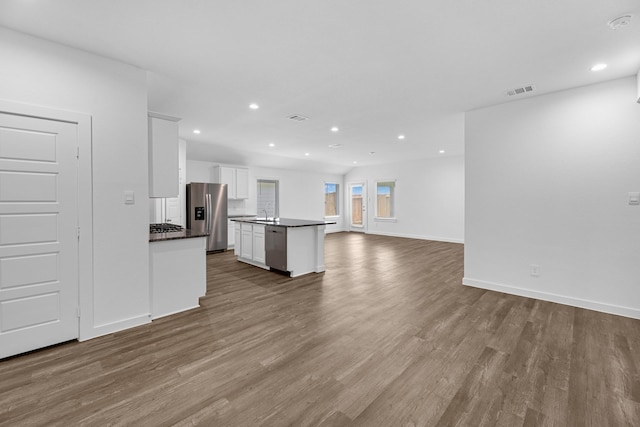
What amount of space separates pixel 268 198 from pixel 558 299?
796 cm

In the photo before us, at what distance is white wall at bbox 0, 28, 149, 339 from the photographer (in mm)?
2453

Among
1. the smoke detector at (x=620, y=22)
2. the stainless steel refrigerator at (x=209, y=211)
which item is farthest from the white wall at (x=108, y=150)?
the smoke detector at (x=620, y=22)

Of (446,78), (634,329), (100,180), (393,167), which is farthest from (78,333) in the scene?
(393,167)

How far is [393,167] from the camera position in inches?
404

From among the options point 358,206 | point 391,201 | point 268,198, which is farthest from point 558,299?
point 358,206

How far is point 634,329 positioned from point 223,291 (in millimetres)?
4890

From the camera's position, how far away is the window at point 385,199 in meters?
10.4

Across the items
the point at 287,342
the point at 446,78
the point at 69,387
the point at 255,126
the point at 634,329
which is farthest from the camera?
the point at 255,126

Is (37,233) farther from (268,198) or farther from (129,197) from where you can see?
(268,198)

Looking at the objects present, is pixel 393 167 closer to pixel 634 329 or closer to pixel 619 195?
pixel 619 195

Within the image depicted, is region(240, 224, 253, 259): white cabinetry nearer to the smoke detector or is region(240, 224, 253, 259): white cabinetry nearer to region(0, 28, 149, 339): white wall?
region(0, 28, 149, 339): white wall

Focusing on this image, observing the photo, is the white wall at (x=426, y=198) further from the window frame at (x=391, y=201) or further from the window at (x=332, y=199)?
the window at (x=332, y=199)

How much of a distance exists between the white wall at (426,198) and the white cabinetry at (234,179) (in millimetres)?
5091

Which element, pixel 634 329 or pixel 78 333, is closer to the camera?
pixel 78 333
